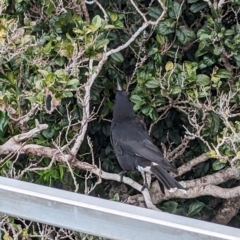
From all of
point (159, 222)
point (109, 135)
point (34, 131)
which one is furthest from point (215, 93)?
point (159, 222)

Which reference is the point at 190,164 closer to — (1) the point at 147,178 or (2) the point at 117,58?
(1) the point at 147,178

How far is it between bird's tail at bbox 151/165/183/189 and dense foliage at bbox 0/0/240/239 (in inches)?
7.3

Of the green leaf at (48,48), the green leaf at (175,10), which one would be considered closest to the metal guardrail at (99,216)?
the green leaf at (48,48)

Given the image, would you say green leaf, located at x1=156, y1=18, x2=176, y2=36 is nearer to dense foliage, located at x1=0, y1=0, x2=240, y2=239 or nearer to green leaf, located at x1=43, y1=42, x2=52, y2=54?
dense foliage, located at x1=0, y1=0, x2=240, y2=239

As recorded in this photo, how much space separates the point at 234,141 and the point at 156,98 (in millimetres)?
595

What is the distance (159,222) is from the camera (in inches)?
56.5

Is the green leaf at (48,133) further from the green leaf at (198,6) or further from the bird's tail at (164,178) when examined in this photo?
the green leaf at (198,6)

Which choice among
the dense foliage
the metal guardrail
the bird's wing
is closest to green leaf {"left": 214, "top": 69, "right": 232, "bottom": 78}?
the dense foliage

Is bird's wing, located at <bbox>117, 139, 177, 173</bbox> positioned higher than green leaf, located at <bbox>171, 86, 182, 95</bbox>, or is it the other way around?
green leaf, located at <bbox>171, 86, 182, 95</bbox>

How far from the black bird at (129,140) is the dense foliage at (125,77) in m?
0.11

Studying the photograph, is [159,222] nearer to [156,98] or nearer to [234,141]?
[234,141]

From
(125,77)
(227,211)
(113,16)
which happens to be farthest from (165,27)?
(227,211)

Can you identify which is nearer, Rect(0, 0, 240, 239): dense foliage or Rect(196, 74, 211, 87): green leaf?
Rect(0, 0, 240, 239): dense foliage

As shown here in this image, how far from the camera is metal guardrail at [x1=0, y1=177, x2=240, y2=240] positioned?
1414 mm
